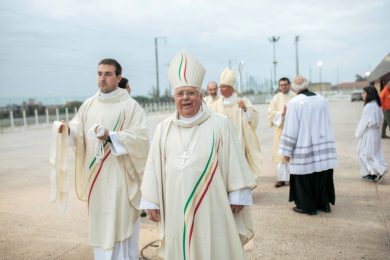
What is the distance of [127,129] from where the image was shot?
4359 mm

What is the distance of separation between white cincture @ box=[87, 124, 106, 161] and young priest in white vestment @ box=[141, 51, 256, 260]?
0.88 metres

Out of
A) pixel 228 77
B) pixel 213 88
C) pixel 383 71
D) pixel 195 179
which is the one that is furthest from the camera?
pixel 383 71

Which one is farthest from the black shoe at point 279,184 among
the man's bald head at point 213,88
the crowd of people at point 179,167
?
the man's bald head at point 213,88

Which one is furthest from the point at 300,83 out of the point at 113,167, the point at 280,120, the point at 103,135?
the point at 103,135

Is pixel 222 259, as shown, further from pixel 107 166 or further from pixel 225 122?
pixel 107 166

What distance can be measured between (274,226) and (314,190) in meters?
1.10

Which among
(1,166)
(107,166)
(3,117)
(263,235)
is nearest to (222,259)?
(107,166)

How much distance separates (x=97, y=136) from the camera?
13.1ft

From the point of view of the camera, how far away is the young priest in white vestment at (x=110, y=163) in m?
4.24

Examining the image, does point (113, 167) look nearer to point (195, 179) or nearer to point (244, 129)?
point (195, 179)

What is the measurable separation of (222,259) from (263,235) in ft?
7.39

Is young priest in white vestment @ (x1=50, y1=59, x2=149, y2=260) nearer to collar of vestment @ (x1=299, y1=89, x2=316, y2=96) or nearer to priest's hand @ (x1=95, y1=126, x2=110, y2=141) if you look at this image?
priest's hand @ (x1=95, y1=126, x2=110, y2=141)

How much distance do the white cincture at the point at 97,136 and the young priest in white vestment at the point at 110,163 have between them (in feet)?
0.03

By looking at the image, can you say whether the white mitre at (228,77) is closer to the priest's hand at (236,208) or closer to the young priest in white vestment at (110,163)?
the young priest in white vestment at (110,163)
